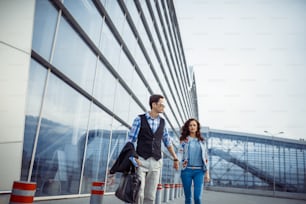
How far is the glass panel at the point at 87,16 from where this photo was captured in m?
5.55

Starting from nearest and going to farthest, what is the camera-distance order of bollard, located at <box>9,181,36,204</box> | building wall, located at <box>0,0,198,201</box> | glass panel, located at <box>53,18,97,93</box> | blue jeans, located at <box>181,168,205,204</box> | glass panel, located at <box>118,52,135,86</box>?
bollard, located at <box>9,181,36,204</box> → blue jeans, located at <box>181,168,205,204</box> → building wall, located at <box>0,0,198,201</box> → glass panel, located at <box>53,18,97,93</box> → glass panel, located at <box>118,52,135,86</box>

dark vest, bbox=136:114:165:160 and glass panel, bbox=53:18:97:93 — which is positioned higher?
glass panel, bbox=53:18:97:93

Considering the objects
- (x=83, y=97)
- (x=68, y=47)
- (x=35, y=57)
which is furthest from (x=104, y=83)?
(x=35, y=57)

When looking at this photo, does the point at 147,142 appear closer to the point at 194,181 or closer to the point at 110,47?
the point at 194,181

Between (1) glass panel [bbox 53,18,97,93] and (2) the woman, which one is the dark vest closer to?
(2) the woman

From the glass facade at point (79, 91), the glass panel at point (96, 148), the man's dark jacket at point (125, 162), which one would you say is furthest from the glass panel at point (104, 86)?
the man's dark jacket at point (125, 162)

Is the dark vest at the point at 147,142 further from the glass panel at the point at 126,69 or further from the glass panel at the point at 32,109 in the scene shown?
the glass panel at the point at 126,69

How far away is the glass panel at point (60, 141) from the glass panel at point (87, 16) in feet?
4.99

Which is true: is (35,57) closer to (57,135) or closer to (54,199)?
(57,135)

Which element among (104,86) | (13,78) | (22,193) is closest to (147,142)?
(22,193)

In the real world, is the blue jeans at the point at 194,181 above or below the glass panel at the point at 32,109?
below

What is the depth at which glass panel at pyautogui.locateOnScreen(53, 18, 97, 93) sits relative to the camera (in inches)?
201

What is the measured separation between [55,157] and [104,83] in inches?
118

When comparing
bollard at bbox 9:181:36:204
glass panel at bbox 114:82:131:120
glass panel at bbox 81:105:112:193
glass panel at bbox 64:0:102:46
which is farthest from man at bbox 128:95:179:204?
glass panel at bbox 114:82:131:120
